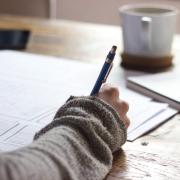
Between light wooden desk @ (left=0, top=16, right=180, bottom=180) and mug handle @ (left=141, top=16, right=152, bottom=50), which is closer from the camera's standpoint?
light wooden desk @ (left=0, top=16, right=180, bottom=180)

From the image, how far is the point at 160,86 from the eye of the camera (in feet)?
3.04

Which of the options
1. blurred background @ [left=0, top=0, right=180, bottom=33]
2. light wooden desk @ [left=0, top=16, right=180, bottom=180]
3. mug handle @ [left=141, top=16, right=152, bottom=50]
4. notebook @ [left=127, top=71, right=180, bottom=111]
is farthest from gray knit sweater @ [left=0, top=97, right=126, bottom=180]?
blurred background @ [left=0, top=0, right=180, bottom=33]

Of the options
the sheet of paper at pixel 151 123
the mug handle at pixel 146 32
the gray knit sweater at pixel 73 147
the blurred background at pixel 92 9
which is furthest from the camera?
the blurred background at pixel 92 9

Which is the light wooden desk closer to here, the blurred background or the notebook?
the notebook

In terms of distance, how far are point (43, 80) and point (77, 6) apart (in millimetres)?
1805

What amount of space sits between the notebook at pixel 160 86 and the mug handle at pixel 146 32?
9cm

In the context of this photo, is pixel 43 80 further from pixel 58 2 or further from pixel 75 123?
pixel 58 2

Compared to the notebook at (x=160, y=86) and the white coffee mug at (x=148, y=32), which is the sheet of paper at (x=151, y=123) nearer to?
the notebook at (x=160, y=86)

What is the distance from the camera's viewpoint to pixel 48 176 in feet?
1.62

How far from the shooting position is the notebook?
2.84 feet

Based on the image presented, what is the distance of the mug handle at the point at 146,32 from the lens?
1.06 meters

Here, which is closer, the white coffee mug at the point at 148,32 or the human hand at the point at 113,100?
the human hand at the point at 113,100

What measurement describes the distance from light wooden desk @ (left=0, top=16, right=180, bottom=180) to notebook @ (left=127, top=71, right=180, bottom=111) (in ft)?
0.20

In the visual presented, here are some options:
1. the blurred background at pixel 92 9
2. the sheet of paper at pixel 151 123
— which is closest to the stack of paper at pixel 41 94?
the sheet of paper at pixel 151 123
